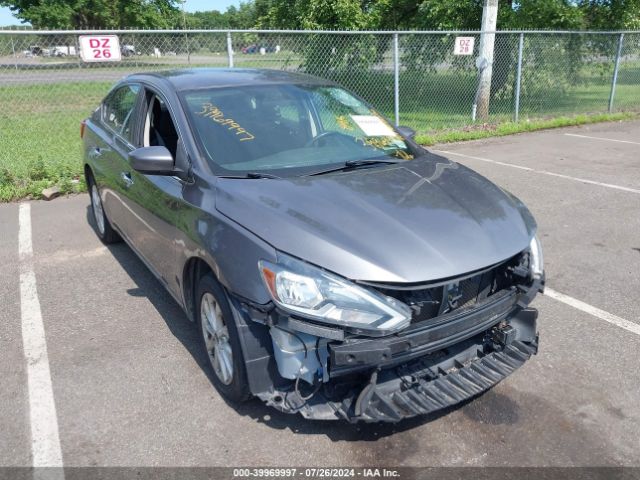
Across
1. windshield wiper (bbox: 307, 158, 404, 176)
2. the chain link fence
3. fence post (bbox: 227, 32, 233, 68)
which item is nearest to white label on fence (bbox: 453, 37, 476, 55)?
the chain link fence

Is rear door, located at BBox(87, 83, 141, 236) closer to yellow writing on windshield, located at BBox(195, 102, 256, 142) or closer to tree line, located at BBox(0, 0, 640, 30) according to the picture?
yellow writing on windshield, located at BBox(195, 102, 256, 142)

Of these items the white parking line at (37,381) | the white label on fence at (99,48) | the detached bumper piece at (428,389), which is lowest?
the white parking line at (37,381)

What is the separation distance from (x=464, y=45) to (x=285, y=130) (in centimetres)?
879

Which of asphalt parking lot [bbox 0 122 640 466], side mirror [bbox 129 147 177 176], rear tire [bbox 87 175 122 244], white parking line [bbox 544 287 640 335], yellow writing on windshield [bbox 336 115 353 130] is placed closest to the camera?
asphalt parking lot [bbox 0 122 640 466]

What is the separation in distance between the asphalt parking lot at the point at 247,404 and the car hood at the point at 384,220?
883 mm

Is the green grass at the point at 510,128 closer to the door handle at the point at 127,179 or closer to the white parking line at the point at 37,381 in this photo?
the door handle at the point at 127,179

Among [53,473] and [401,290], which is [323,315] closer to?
[401,290]

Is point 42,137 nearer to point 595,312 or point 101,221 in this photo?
point 101,221

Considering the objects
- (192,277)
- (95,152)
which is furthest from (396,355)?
(95,152)

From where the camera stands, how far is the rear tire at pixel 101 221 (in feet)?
17.8

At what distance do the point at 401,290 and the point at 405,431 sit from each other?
82 cm

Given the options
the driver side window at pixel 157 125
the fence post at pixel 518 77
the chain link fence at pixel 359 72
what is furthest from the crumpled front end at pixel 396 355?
the fence post at pixel 518 77

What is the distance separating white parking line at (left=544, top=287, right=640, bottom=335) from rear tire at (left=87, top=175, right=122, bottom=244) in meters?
3.93

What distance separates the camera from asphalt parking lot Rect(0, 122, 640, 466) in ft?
8.93
